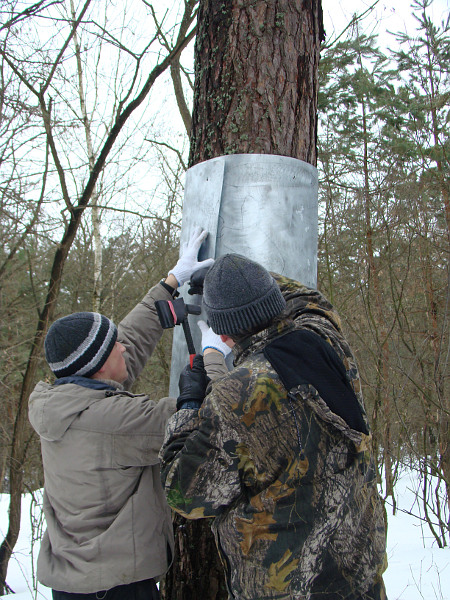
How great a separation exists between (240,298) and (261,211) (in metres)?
0.63

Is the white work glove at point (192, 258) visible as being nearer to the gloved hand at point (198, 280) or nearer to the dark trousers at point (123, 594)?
the gloved hand at point (198, 280)

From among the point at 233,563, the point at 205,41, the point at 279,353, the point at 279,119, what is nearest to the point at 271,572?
the point at 233,563

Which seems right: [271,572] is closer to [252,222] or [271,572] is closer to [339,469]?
[339,469]

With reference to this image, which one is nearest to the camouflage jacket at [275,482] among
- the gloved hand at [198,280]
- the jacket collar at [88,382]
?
the jacket collar at [88,382]

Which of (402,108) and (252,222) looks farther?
(402,108)

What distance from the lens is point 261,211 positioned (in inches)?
72.8

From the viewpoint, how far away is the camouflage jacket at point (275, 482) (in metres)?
1.24

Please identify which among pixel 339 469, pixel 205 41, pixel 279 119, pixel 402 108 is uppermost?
pixel 402 108

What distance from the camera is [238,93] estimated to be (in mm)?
1976

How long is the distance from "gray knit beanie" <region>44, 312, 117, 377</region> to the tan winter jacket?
0.26 ft

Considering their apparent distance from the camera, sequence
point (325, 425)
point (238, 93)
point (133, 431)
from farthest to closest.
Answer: point (238, 93) → point (133, 431) → point (325, 425)

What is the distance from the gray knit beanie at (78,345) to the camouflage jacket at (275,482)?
1.71ft

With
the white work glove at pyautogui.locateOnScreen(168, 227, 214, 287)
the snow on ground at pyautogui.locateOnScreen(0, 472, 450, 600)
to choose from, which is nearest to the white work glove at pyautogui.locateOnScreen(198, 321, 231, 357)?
the white work glove at pyautogui.locateOnScreen(168, 227, 214, 287)

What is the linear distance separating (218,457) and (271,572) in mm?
321
